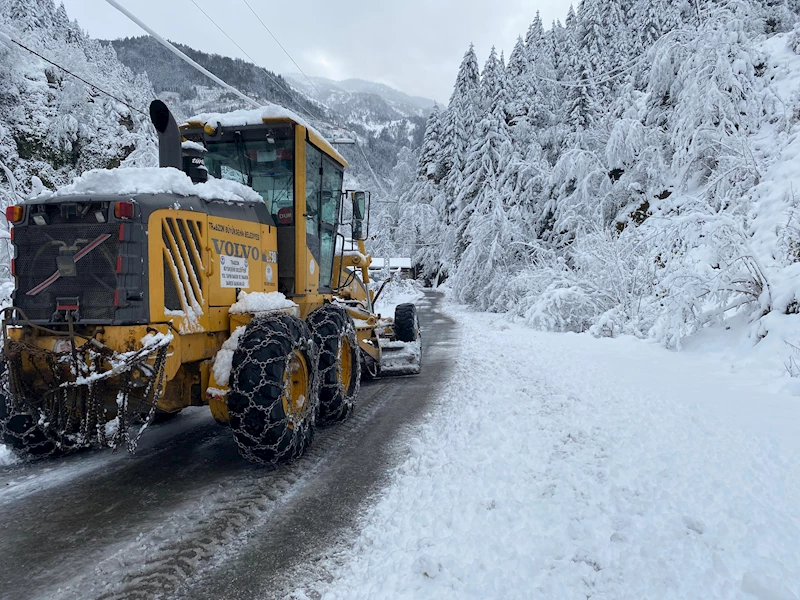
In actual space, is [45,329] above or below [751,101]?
below

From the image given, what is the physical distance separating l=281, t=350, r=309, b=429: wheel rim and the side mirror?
118 inches

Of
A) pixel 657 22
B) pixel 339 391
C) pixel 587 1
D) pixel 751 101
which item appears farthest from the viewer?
pixel 587 1

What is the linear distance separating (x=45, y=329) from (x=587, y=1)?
42.1 m

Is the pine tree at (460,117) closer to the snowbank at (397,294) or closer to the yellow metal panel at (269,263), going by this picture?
the snowbank at (397,294)

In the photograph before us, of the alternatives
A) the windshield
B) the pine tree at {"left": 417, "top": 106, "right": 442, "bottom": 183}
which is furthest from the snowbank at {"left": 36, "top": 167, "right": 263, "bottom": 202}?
the pine tree at {"left": 417, "top": 106, "right": 442, "bottom": 183}

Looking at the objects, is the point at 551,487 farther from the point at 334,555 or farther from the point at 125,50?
the point at 125,50

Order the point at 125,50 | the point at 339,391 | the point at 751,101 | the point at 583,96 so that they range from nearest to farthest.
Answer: the point at 339,391 → the point at 751,101 → the point at 583,96 → the point at 125,50

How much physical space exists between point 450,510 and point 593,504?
90cm

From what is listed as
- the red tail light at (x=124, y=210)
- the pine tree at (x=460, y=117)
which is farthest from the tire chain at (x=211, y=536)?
the pine tree at (x=460, y=117)

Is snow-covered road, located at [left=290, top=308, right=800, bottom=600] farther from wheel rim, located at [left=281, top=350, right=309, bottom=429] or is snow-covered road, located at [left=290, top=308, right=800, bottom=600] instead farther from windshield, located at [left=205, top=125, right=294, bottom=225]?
windshield, located at [left=205, top=125, right=294, bottom=225]

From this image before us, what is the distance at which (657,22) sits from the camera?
2695 cm

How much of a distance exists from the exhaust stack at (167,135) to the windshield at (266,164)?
2.71 feet

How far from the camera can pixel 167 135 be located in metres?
4.39

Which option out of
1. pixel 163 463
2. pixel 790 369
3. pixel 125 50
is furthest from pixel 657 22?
pixel 125 50
